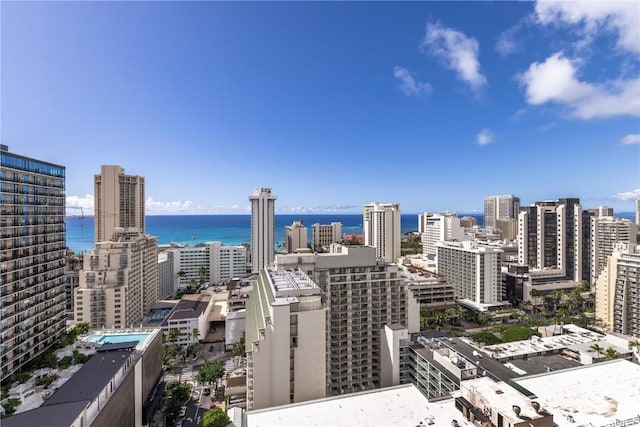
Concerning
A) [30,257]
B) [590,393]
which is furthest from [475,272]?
[30,257]

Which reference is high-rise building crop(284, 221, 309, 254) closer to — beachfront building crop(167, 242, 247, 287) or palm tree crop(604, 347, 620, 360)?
beachfront building crop(167, 242, 247, 287)

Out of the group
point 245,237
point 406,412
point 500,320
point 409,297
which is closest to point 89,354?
point 406,412

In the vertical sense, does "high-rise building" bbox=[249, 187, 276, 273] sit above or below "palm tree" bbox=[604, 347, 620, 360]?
above

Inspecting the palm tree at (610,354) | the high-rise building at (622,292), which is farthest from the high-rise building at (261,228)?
the high-rise building at (622,292)

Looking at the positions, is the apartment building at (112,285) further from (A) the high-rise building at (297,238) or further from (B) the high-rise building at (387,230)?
(B) the high-rise building at (387,230)

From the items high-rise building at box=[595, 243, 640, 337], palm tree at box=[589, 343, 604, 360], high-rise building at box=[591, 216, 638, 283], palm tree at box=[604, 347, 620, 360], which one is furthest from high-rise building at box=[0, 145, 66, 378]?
high-rise building at box=[591, 216, 638, 283]
